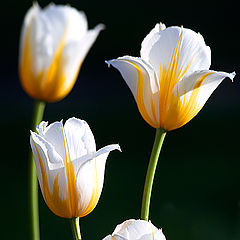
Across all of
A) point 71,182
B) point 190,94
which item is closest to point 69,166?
point 71,182

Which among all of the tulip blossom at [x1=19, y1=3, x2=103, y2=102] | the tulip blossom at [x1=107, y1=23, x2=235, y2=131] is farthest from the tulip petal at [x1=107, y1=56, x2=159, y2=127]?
the tulip blossom at [x1=19, y1=3, x2=103, y2=102]

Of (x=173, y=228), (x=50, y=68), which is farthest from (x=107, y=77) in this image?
(x=50, y=68)

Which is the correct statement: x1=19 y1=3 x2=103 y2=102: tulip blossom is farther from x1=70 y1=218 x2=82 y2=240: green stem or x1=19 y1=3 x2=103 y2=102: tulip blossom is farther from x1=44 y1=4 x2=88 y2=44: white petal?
x1=70 y1=218 x2=82 y2=240: green stem

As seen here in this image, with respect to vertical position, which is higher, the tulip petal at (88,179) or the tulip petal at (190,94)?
the tulip petal at (190,94)

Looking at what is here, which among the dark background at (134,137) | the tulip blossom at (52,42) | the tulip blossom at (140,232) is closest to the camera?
the tulip blossom at (140,232)

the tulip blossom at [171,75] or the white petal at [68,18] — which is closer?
the tulip blossom at [171,75]

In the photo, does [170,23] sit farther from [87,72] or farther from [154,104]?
[154,104]

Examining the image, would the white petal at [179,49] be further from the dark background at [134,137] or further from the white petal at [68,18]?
the dark background at [134,137]

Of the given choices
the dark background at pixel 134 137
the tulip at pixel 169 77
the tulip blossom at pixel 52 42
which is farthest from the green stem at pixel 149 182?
the dark background at pixel 134 137
